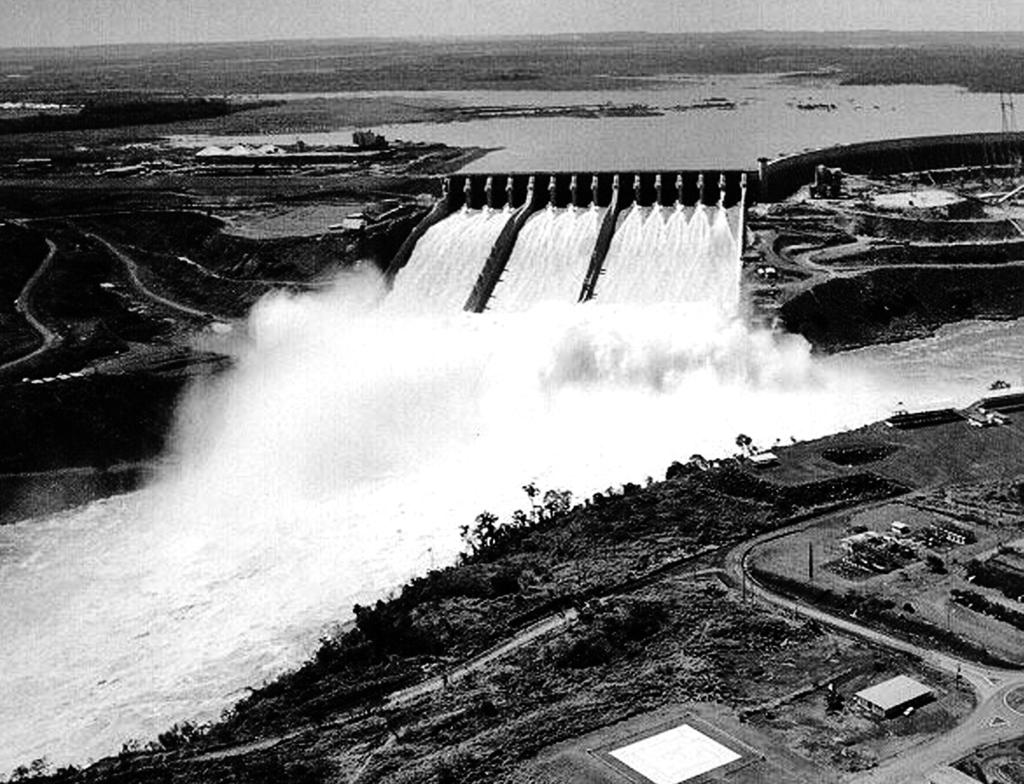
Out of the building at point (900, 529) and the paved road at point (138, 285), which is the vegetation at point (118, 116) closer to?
the paved road at point (138, 285)

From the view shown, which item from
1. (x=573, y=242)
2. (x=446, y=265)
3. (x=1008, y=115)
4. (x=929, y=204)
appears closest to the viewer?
(x=446, y=265)

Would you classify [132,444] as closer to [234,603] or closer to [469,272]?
[234,603]

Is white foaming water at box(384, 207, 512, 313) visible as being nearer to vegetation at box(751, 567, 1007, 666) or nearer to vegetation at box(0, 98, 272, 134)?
vegetation at box(751, 567, 1007, 666)

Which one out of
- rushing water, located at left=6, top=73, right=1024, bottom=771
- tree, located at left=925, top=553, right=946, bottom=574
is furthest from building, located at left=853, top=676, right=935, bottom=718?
rushing water, located at left=6, top=73, right=1024, bottom=771

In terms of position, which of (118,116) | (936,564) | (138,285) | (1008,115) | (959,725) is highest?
(118,116)

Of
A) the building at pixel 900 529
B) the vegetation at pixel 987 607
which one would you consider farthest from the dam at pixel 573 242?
the vegetation at pixel 987 607

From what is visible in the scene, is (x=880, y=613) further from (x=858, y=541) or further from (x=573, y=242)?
(x=573, y=242)

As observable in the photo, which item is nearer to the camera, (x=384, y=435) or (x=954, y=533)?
(x=954, y=533)

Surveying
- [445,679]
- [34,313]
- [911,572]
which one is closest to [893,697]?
[911,572]
